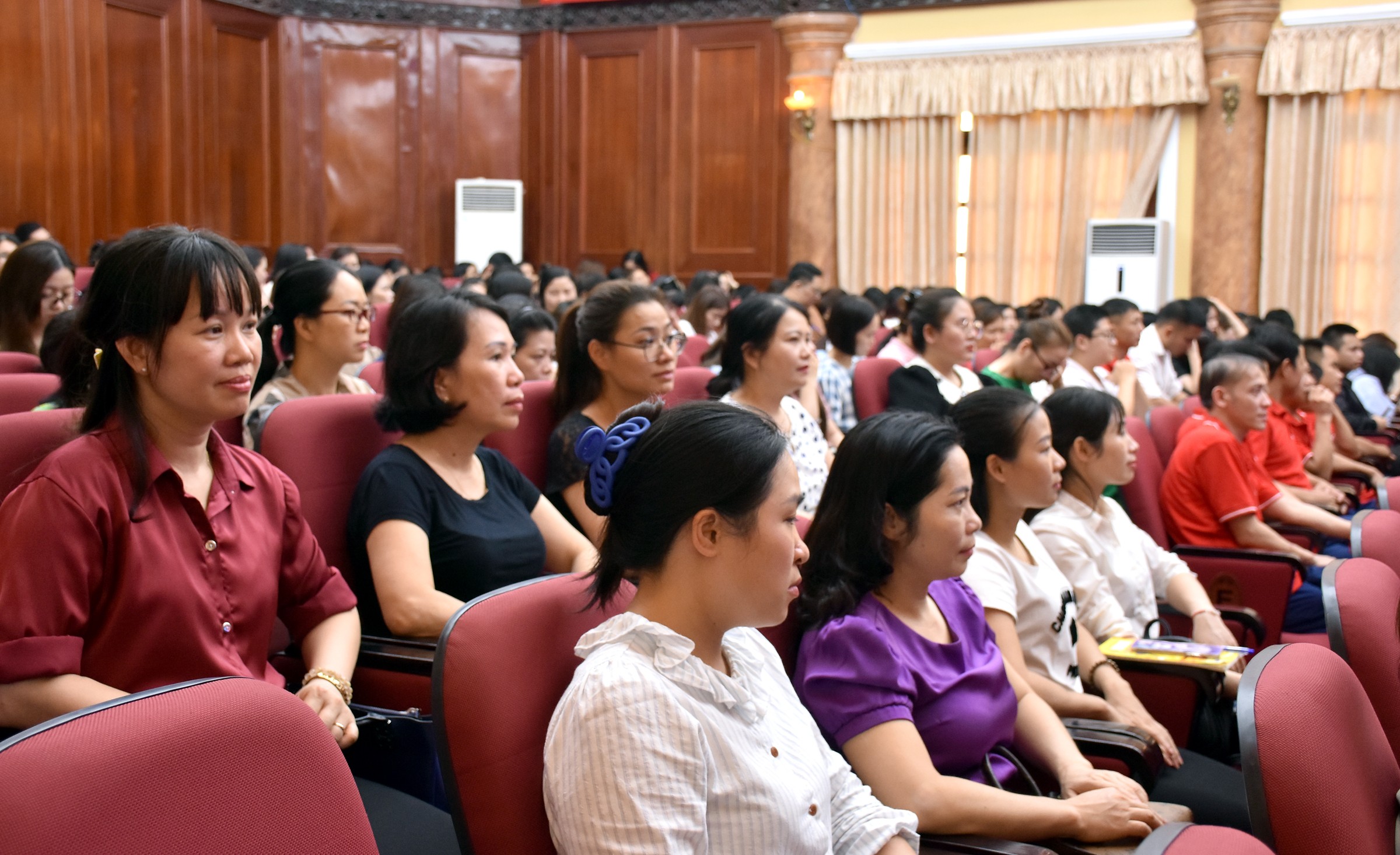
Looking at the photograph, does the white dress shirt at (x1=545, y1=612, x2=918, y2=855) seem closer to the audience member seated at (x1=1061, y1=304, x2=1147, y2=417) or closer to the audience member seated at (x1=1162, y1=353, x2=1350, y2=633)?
the audience member seated at (x1=1162, y1=353, x2=1350, y2=633)

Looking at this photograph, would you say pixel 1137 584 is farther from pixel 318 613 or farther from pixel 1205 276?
pixel 1205 276

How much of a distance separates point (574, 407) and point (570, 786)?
1867 mm

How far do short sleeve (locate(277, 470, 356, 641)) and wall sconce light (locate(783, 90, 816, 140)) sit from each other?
29.9ft

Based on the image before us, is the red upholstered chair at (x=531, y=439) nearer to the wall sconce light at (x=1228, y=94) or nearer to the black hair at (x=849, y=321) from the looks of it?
the black hair at (x=849, y=321)

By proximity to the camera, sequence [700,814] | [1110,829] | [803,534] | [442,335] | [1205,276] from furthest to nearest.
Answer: [1205,276], [442,335], [803,534], [1110,829], [700,814]

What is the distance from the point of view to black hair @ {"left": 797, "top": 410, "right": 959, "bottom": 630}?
6.29 ft

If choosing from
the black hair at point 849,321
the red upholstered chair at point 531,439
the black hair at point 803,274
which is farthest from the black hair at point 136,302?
the black hair at point 803,274

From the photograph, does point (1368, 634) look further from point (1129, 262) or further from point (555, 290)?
point (1129, 262)

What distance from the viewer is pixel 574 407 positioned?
10.2 ft

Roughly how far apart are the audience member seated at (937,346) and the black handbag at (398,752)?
2906mm

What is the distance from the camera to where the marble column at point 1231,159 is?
905 centimetres

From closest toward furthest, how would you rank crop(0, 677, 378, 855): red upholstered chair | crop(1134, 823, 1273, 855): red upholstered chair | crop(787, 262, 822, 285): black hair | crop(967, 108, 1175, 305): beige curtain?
crop(0, 677, 378, 855): red upholstered chair, crop(1134, 823, 1273, 855): red upholstered chair, crop(787, 262, 822, 285): black hair, crop(967, 108, 1175, 305): beige curtain

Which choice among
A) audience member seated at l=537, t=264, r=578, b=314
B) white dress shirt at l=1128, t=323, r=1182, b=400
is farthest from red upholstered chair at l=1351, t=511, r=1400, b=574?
audience member seated at l=537, t=264, r=578, b=314

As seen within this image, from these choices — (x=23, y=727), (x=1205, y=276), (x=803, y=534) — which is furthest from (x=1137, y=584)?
(x=1205, y=276)
